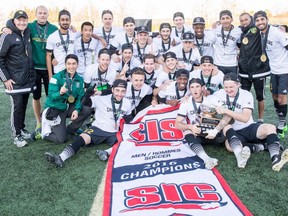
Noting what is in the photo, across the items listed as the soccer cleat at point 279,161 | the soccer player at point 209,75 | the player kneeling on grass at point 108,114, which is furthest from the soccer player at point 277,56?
the player kneeling on grass at point 108,114

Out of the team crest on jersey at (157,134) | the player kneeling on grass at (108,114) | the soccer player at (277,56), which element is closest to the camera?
the team crest on jersey at (157,134)

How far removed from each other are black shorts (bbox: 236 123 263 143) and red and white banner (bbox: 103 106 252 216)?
771mm

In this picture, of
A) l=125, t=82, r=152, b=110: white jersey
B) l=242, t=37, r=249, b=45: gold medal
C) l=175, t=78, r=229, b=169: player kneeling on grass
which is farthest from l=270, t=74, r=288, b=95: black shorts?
l=125, t=82, r=152, b=110: white jersey

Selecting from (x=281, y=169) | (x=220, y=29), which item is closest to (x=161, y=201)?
(x=281, y=169)

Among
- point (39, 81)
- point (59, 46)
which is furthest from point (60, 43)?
point (39, 81)

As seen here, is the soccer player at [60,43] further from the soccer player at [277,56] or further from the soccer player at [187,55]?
the soccer player at [277,56]

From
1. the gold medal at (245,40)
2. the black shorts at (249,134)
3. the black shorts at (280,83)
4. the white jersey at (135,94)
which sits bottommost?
the black shorts at (249,134)

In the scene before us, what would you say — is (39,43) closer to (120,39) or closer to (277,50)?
(120,39)

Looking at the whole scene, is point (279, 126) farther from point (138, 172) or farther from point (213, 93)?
point (138, 172)

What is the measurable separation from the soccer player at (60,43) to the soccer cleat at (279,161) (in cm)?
391

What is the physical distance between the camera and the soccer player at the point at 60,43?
19.0ft

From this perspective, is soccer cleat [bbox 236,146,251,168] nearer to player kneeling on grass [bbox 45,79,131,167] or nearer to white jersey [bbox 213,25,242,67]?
player kneeling on grass [bbox 45,79,131,167]

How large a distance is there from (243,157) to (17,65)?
3722 millimetres

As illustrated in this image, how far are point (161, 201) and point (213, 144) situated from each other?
2.08 metres
